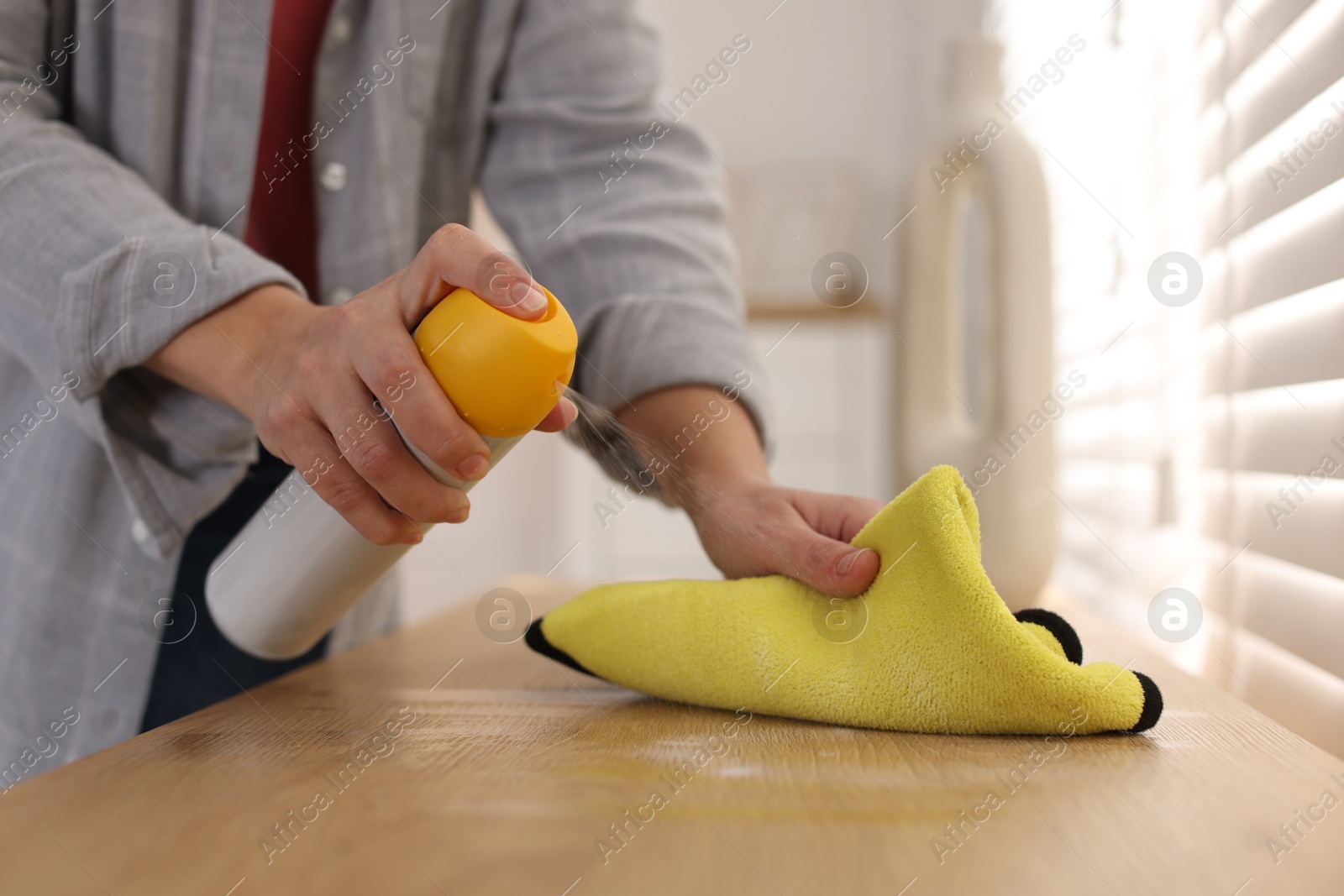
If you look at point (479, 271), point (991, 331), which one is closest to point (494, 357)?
point (479, 271)

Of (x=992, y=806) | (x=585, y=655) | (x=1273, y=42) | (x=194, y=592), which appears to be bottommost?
(x=194, y=592)

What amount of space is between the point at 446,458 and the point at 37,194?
32 cm

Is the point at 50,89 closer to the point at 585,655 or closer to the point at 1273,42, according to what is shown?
the point at 585,655

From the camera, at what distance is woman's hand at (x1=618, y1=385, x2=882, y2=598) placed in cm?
44

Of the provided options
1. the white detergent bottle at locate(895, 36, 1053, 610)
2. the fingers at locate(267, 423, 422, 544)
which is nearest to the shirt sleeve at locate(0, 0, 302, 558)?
the fingers at locate(267, 423, 422, 544)

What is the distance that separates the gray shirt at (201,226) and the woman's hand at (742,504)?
0.02 metres

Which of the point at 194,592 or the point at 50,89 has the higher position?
the point at 50,89

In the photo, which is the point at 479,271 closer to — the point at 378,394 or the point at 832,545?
the point at 378,394

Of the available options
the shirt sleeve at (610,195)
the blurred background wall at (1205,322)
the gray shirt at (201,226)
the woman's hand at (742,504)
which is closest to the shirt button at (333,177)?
the gray shirt at (201,226)

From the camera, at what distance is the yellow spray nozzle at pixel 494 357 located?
0.38m

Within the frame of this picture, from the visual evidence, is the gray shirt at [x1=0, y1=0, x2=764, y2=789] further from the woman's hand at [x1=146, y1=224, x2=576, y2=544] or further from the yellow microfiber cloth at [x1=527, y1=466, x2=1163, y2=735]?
the yellow microfiber cloth at [x1=527, y1=466, x2=1163, y2=735]

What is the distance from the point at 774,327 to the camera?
7.09 feet

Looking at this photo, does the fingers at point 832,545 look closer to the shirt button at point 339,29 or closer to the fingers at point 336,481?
the fingers at point 336,481

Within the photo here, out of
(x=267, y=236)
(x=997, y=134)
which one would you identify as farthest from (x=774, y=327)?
(x=267, y=236)
